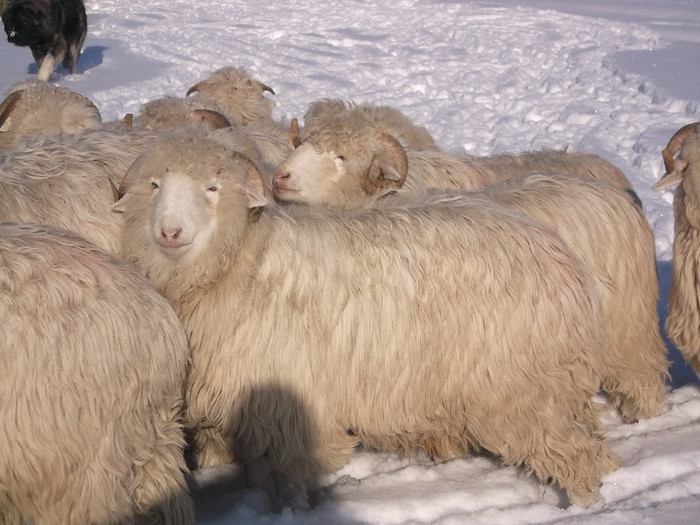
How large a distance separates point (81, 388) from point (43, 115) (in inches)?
113

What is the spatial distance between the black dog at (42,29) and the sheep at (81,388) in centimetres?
1152

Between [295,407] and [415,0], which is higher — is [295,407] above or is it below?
below

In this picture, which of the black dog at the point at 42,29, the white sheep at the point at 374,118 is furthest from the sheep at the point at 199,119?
the black dog at the point at 42,29

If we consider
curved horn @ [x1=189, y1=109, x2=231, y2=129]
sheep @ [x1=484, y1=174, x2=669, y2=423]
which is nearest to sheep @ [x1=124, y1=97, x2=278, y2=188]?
curved horn @ [x1=189, y1=109, x2=231, y2=129]

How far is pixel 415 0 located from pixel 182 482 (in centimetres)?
2191

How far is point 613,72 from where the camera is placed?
Result: 13992mm

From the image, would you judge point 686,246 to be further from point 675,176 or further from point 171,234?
point 171,234

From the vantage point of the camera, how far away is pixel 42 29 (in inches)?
557

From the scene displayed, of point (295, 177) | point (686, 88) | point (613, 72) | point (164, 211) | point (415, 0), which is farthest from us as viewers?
point (415, 0)

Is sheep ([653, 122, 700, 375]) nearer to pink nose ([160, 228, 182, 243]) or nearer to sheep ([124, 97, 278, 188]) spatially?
sheep ([124, 97, 278, 188])

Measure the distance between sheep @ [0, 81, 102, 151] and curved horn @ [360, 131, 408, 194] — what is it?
66.1 inches

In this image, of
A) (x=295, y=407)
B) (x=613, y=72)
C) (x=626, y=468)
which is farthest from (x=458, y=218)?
(x=613, y=72)

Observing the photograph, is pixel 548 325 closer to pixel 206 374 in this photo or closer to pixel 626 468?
pixel 626 468

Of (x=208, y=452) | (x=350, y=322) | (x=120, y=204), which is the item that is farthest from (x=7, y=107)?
(x=350, y=322)
